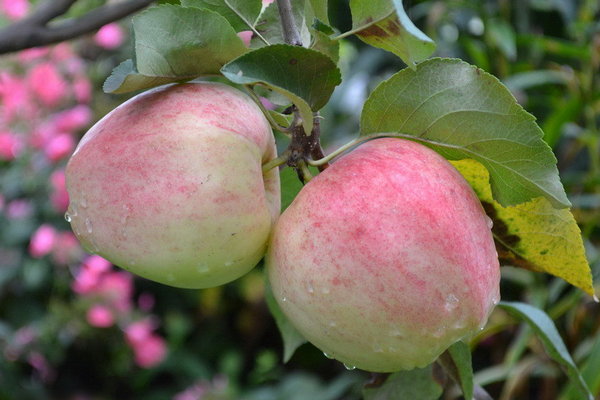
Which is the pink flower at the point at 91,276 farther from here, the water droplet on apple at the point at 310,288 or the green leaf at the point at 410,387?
the water droplet on apple at the point at 310,288

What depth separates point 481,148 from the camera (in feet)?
1.19

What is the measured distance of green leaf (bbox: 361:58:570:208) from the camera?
0.35m

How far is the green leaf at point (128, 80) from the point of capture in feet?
1.12

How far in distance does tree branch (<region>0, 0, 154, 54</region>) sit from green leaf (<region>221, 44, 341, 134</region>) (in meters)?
0.22

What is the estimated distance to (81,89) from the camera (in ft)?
4.81

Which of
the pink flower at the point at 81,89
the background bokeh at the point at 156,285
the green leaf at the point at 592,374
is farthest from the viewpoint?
the pink flower at the point at 81,89

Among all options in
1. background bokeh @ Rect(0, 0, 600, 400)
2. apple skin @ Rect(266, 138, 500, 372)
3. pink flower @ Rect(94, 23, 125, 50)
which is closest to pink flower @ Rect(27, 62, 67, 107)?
background bokeh @ Rect(0, 0, 600, 400)

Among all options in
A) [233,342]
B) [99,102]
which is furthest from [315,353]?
[99,102]

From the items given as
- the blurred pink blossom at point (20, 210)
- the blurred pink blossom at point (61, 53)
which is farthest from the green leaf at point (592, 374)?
the blurred pink blossom at point (61, 53)

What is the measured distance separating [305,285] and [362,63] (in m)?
1.19

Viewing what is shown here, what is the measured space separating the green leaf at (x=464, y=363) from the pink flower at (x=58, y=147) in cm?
105

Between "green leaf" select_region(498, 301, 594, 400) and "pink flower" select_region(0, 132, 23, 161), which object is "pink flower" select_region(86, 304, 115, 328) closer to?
"pink flower" select_region(0, 132, 23, 161)

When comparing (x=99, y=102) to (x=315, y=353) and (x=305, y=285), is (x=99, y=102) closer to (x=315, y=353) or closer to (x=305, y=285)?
(x=315, y=353)

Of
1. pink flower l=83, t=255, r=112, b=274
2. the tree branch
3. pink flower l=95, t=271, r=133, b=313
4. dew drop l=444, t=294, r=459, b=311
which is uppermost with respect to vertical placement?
the tree branch
